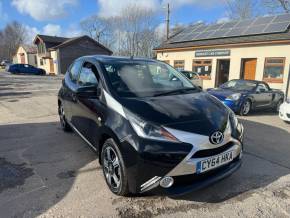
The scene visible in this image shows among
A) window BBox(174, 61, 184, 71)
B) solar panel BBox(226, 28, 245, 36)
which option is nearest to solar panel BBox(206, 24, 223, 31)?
solar panel BBox(226, 28, 245, 36)

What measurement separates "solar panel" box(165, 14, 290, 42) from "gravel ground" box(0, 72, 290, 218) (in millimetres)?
11931

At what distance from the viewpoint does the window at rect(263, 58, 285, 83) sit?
13469 millimetres

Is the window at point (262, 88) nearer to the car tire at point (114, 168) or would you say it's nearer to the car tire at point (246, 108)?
the car tire at point (246, 108)

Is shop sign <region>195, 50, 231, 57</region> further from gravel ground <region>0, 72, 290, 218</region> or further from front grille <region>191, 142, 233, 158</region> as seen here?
front grille <region>191, 142, 233, 158</region>

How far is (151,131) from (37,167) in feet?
7.20

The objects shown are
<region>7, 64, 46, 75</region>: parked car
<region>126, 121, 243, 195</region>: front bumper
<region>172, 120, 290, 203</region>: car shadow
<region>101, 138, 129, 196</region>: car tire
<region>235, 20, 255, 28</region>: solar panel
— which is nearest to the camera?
<region>126, 121, 243, 195</region>: front bumper

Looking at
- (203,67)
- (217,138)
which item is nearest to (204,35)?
(203,67)

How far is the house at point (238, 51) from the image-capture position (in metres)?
13.6

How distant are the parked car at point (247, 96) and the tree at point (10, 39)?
76.2 m

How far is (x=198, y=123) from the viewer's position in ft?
9.12

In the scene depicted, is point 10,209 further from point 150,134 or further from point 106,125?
point 150,134

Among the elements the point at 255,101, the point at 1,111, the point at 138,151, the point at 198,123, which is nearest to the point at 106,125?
the point at 138,151

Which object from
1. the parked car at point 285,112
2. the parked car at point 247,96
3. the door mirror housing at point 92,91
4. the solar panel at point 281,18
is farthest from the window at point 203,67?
the door mirror housing at point 92,91

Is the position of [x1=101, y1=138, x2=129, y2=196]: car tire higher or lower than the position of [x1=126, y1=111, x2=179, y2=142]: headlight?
lower
